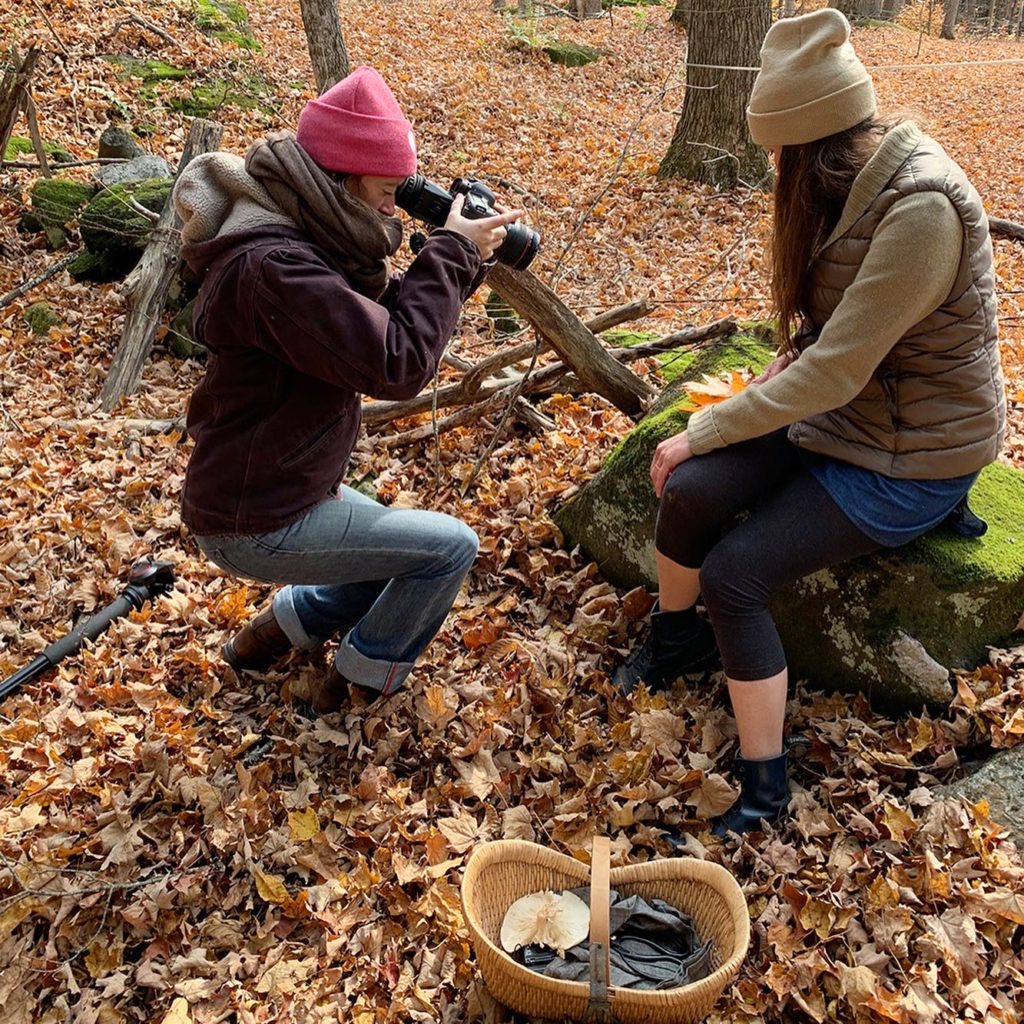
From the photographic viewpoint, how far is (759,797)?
2.69 metres

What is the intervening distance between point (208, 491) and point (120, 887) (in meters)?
1.30

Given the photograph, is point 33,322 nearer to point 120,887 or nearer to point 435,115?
point 120,887

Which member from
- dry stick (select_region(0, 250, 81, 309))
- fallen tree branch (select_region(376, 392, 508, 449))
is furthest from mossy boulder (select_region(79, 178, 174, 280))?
fallen tree branch (select_region(376, 392, 508, 449))

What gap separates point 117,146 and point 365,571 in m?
7.01

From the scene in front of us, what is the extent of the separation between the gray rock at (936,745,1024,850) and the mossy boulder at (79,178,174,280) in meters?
6.50

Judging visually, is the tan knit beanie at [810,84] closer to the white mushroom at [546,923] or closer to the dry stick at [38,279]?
the white mushroom at [546,923]

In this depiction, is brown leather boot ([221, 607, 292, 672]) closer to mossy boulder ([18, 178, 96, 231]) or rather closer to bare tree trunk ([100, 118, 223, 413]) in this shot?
bare tree trunk ([100, 118, 223, 413])

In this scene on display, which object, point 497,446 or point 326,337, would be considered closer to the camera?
point 326,337

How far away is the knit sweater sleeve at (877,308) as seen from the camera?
87.9 inches

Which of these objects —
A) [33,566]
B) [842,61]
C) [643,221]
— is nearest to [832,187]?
[842,61]

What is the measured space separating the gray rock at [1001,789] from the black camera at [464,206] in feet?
7.17

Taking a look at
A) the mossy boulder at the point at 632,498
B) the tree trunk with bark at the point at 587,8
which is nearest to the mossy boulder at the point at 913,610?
the mossy boulder at the point at 632,498

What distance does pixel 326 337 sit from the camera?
7.69 feet

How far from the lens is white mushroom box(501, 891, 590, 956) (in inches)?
87.8
